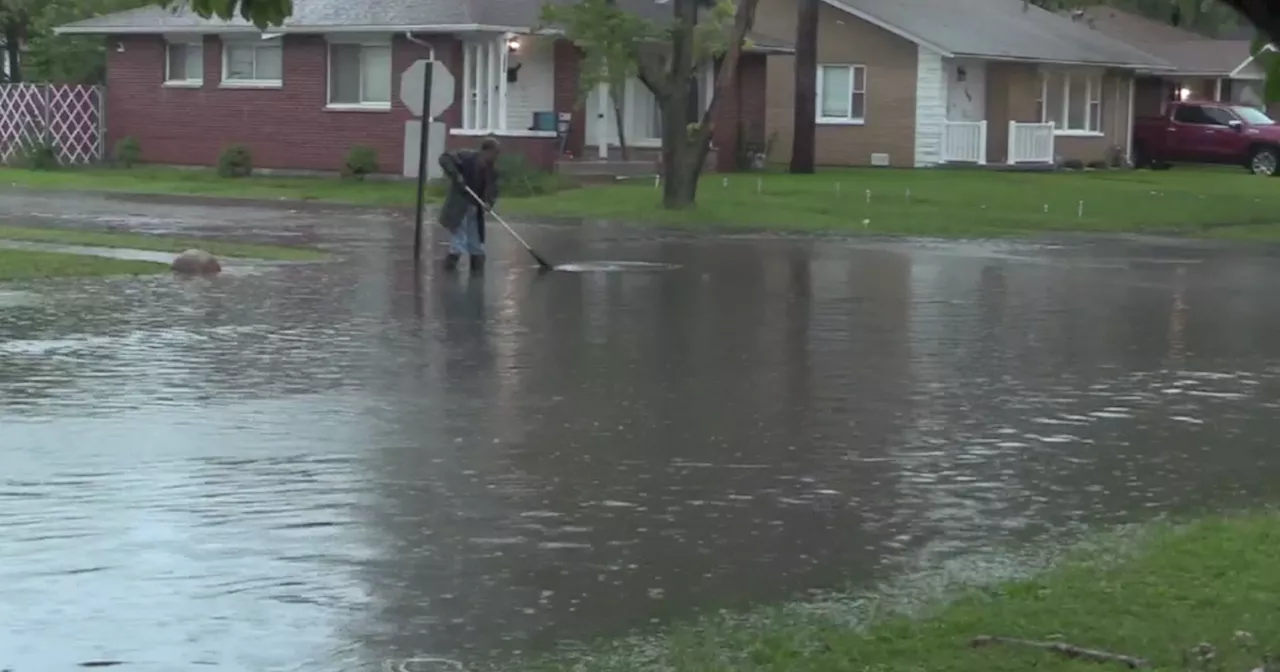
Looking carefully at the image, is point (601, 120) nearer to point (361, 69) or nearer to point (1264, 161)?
point (361, 69)

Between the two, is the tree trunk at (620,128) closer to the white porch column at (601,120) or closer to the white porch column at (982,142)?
the white porch column at (601,120)

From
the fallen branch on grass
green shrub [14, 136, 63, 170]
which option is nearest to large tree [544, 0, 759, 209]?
green shrub [14, 136, 63, 170]

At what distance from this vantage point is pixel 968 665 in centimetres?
709

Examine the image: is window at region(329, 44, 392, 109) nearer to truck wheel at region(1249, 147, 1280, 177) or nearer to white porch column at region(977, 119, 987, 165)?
white porch column at region(977, 119, 987, 165)

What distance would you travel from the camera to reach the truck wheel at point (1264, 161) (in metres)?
53.2

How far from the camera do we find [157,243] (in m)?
25.6

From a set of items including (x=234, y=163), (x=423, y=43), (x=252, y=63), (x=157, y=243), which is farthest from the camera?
(x=252, y=63)

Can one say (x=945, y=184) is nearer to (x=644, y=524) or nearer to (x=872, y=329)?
(x=872, y=329)

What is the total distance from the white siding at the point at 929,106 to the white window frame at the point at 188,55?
15.7 m

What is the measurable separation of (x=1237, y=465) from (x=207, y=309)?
32.9ft

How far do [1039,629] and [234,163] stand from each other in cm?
3648

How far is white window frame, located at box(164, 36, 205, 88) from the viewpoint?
4472cm

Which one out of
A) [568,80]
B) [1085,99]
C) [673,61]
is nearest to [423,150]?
[673,61]

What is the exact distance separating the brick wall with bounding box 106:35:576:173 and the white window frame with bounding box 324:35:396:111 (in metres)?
0.07
